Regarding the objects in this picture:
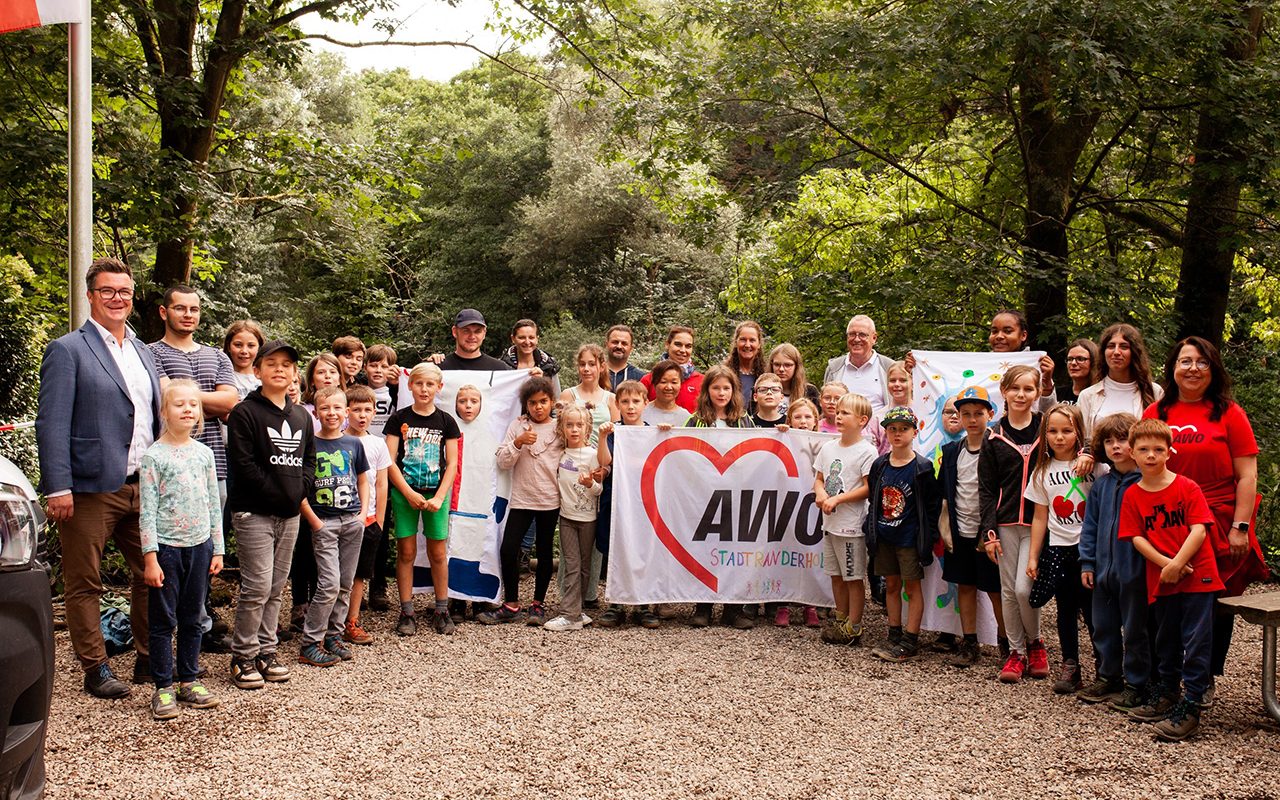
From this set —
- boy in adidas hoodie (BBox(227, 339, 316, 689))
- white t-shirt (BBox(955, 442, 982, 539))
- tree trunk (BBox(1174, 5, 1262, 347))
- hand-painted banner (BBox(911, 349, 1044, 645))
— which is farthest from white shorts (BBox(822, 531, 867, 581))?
tree trunk (BBox(1174, 5, 1262, 347))

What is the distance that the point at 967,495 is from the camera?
5762mm

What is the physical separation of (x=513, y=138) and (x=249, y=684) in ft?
91.4

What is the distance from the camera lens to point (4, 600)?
268cm

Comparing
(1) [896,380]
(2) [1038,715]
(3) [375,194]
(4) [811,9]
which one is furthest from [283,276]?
(2) [1038,715]

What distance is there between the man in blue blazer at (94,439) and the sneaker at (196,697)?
345mm

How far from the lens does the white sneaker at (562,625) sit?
6.50m

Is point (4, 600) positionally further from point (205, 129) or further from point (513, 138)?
point (513, 138)

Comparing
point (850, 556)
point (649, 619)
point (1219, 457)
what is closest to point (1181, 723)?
point (1219, 457)

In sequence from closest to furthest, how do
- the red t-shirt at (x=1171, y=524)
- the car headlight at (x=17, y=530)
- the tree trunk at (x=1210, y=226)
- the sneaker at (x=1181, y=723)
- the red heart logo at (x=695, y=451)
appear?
the car headlight at (x=17, y=530) → the sneaker at (x=1181, y=723) → the red t-shirt at (x=1171, y=524) → the red heart logo at (x=695, y=451) → the tree trunk at (x=1210, y=226)

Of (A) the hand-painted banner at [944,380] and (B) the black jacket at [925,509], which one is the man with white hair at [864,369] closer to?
(A) the hand-painted banner at [944,380]

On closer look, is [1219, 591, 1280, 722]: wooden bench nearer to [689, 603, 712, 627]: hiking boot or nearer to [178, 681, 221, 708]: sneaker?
[689, 603, 712, 627]: hiking boot

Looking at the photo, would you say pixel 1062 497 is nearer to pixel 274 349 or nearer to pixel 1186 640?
pixel 1186 640

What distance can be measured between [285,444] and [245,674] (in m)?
1.26

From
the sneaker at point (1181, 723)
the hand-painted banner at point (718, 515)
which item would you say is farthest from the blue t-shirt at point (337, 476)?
the sneaker at point (1181, 723)
